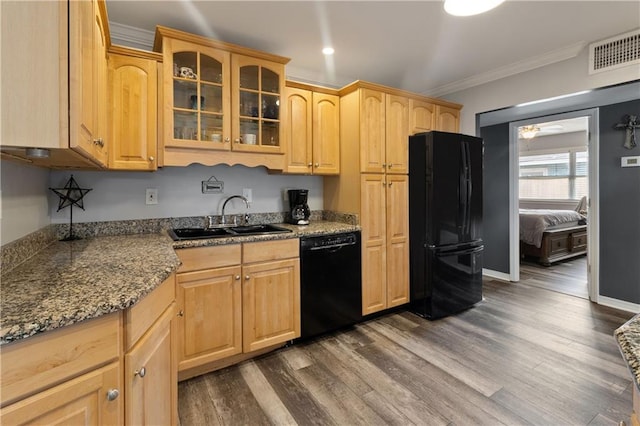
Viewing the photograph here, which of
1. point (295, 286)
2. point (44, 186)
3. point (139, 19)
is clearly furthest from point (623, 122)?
point (44, 186)

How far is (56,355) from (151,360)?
16.0 inches

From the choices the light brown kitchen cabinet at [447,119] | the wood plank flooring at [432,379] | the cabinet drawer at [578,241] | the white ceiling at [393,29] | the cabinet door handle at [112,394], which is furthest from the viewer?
the cabinet drawer at [578,241]

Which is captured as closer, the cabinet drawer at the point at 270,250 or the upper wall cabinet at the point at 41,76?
the upper wall cabinet at the point at 41,76

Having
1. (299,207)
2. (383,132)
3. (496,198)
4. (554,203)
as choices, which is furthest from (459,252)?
(554,203)

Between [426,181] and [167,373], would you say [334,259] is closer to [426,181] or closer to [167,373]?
[426,181]

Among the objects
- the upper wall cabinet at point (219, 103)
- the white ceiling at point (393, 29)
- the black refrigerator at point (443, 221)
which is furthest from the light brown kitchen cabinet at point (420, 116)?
the upper wall cabinet at point (219, 103)

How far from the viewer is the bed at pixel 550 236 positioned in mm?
4895

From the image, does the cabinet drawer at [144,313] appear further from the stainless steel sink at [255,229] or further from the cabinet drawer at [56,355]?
the stainless steel sink at [255,229]

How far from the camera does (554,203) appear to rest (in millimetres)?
7195

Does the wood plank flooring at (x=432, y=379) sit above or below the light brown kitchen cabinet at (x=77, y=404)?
below

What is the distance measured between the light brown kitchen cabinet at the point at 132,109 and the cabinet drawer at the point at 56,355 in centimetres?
144

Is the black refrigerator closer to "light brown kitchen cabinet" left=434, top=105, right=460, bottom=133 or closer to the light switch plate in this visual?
"light brown kitchen cabinet" left=434, top=105, right=460, bottom=133

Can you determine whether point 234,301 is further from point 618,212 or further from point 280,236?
point 618,212

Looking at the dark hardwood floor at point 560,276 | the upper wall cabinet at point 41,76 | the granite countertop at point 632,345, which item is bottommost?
the dark hardwood floor at point 560,276
